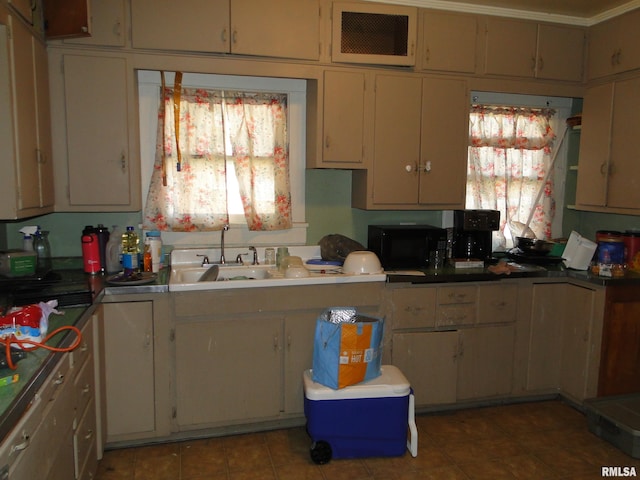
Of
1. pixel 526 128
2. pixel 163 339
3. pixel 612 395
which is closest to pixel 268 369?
pixel 163 339

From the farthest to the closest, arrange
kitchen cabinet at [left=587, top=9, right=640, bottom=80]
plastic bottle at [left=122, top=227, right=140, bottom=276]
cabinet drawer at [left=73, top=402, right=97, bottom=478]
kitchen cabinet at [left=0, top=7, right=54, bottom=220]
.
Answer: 1. kitchen cabinet at [left=587, top=9, right=640, bottom=80]
2. plastic bottle at [left=122, top=227, right=140, bottom=276]
3. kitchen cabinet at [left=0, top=7, right=54, bottom=220]
4. cabinet drawer at [left=73, top=402, right=97, bottom=478]

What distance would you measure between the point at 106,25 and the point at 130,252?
4.20 feet

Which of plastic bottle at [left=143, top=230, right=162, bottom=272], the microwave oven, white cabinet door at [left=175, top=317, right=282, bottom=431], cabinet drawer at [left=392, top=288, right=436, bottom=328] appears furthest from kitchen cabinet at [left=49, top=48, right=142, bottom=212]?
cabinet drawer at [left=392, top=288, right=436, bottom=328]

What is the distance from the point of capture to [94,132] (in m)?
2.76

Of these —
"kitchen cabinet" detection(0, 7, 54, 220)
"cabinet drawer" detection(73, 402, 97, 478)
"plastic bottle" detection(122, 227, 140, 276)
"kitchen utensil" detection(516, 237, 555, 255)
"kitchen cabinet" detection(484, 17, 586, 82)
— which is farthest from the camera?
"kitchen utensil" detection(516, 237, 555, 255)

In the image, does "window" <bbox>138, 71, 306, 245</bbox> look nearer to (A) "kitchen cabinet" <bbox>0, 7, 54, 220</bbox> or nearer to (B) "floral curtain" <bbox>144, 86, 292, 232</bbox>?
(B) "floral curtain" <bbox>144, 86, 292, 232</bbox>

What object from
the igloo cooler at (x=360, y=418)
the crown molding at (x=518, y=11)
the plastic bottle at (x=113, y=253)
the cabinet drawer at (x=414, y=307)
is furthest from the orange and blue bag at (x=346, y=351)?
the crown molding at (x=518, y=11)

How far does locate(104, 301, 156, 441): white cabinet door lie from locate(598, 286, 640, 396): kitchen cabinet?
271 cm

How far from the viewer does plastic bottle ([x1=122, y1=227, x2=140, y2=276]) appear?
282 centimetres

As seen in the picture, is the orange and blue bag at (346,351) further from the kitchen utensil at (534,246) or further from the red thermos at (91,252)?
the kitchen utensil at (534,246)

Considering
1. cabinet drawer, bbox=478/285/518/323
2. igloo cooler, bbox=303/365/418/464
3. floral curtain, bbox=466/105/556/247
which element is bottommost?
igloo cooler, bbox=303/365/418/464

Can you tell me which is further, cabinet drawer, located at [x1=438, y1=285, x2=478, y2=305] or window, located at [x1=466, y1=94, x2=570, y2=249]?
window, located at [x1=466, y1=94, x2=570, y2=249]

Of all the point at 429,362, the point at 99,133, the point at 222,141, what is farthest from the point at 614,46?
the point at 99,133

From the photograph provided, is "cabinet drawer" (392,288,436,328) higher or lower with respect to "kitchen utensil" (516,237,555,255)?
lower
